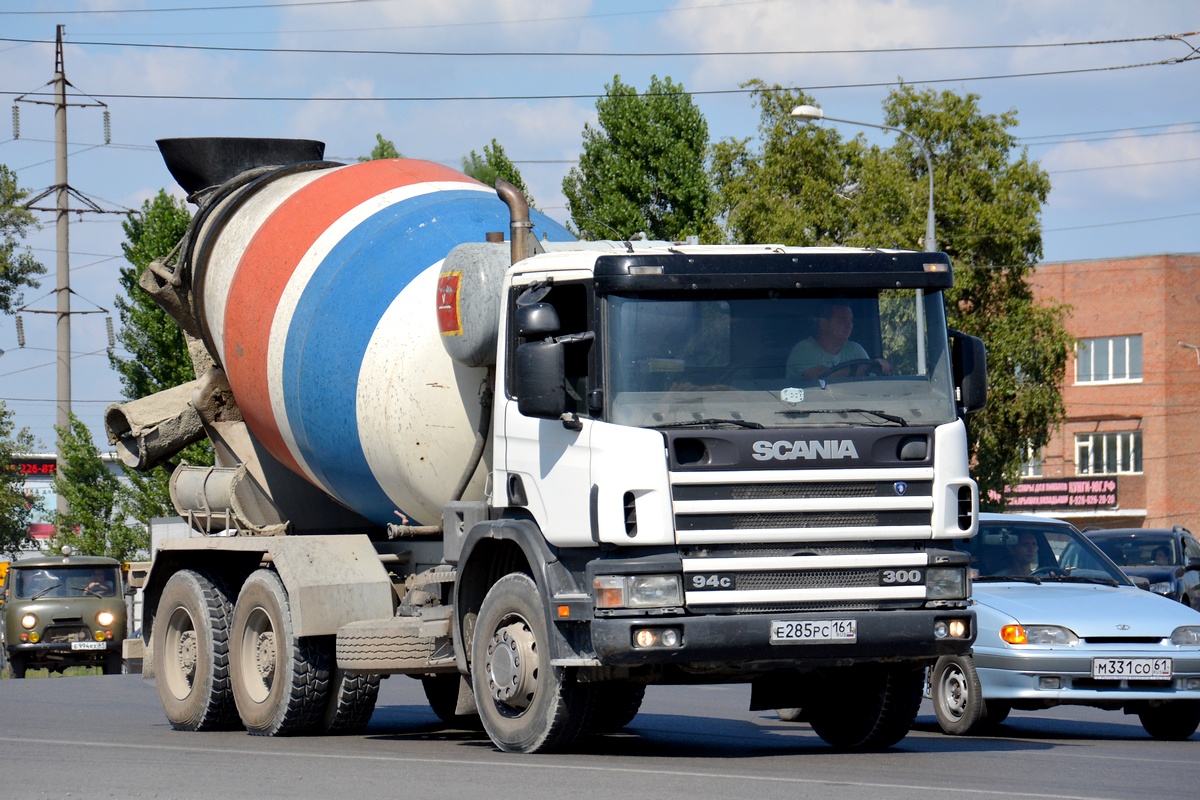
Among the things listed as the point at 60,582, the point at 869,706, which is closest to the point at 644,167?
the point at 60,582

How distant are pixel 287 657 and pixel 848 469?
4.47 m

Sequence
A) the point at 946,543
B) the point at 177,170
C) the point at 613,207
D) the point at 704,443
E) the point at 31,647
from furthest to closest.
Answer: the point at 613,207 → the point at 31,647 → the point at 177,170 → the point at 946,543 → the point at 704,443

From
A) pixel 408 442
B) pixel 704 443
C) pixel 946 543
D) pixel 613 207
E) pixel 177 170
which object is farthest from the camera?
pixel 613 207

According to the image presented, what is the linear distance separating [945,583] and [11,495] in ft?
176

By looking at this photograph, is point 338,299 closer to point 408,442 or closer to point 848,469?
point 408,442

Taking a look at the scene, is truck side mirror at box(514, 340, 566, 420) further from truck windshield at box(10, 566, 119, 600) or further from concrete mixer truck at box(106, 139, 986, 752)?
truck windshield at box(10, 566, 119, 600)

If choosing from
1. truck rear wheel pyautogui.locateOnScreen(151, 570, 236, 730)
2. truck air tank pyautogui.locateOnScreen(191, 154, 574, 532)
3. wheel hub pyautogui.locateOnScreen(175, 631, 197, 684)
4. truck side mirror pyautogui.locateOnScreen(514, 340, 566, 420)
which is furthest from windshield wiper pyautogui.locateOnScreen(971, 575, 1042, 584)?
wheel hub pyautogui.locateOnScreen(175, 631, 197, 684)

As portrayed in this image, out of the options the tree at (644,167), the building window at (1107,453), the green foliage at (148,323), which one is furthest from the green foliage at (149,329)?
the building window at (1107,453)

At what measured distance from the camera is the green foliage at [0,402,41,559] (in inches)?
2290

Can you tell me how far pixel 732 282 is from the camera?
29.7ft

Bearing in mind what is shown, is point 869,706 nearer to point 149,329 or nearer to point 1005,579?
point 1005,579

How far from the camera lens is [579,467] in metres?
8.96

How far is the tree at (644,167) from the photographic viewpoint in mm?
36438

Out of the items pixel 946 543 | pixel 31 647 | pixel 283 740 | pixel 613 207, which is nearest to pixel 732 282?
pixel 946 543
